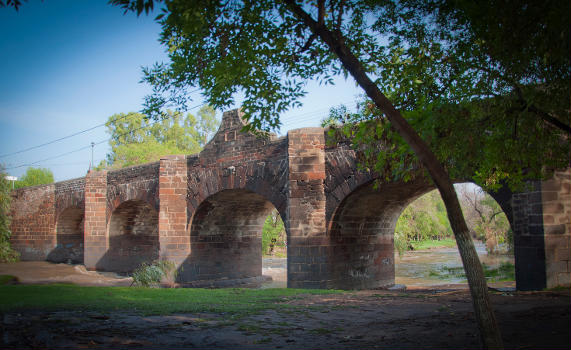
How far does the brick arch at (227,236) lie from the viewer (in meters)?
15.9

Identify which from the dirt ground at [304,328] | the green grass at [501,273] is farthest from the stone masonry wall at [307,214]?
the green grass at [501,273]

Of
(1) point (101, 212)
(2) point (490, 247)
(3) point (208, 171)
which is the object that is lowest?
→ (2) point (490, 247)

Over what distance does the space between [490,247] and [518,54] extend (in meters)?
23.4

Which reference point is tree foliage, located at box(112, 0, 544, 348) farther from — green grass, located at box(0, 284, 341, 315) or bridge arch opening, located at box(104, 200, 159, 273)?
bridge arch opening, located at box(104, 200, 159, 273)

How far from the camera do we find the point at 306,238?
40.1ft

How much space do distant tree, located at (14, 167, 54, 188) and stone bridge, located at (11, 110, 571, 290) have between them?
76.8ft

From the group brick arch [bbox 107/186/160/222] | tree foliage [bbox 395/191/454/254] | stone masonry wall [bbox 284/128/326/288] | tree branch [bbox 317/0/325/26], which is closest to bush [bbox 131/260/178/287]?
brick arch [bbox 107/186/160/222]

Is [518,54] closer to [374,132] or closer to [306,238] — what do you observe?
[374,132]

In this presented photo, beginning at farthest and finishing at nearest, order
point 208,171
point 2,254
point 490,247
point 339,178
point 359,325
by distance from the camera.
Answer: point 490,247, point 2,254, point 208,171, point 339,178, point 359,325

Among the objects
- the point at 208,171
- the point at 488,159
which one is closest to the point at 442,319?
the point at 488,159

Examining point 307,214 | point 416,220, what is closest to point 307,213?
point 307,214

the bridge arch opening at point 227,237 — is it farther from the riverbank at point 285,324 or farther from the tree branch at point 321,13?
the tree branch at point 321,13

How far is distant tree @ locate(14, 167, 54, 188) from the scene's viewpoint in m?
41.9

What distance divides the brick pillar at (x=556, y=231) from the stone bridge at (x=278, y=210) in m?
0.02
